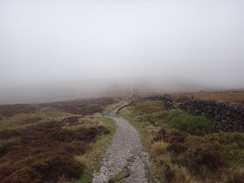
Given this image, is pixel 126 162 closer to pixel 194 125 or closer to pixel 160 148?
pixel 160 148

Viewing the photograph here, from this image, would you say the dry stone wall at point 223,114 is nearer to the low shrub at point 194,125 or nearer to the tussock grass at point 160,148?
the low shrub at point 194,125

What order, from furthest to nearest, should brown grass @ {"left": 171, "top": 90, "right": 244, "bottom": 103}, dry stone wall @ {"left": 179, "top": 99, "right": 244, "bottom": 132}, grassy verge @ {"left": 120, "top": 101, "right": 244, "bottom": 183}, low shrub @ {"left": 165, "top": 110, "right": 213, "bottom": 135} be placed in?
brown grass @ {"left": 171, "top": 90, "right": 244, "bottom": 103}
low shrub @ {"left": 165, "top": 110, "right": 213, "bottom": 135}
dry stone wall @ {"left": 179, "top": 99, "right": 244, "bottom": 132}
grassy verge @ {"left": 120, "top": 101, "right": 244, "bottom": 183}

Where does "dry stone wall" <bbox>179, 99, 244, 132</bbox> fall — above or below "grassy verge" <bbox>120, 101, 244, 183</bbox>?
above

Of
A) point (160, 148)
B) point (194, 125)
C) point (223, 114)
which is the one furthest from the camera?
point (194, 125)

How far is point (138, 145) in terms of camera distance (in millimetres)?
15172

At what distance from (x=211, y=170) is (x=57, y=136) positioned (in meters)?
18.0

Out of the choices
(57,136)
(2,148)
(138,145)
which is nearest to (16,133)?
(2,148)

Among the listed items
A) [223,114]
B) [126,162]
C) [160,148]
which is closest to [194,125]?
[223,114]

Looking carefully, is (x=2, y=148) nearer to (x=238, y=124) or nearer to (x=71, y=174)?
(x=71, y=174)

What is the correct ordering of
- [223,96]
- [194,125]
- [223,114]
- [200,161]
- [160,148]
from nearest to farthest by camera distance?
[200,161]
[160,148]
[223,114]
[194,125]
[223,96]

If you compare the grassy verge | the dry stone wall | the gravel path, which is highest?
the dry stone wall

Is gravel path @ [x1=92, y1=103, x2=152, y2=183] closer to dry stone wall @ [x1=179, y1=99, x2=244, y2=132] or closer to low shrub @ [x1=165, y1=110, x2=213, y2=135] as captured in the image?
low shrub @ [x1=165, y1=110, x2=213, y2=135]

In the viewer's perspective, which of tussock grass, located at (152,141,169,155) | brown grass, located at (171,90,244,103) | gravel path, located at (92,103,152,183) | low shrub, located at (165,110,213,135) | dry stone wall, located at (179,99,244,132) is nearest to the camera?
gravel path, located at (92,103,152,183)

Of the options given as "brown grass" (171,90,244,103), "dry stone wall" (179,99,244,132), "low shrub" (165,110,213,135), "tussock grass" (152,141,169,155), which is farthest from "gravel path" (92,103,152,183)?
"brown grass" (171,90,244,103)
